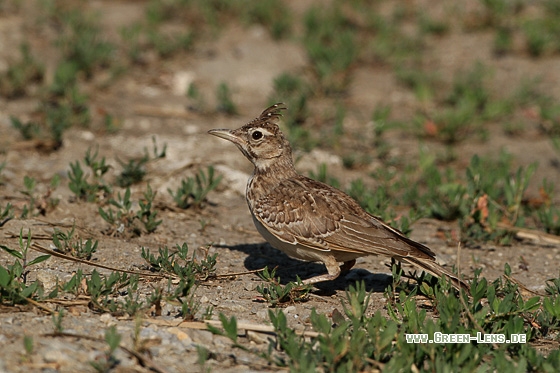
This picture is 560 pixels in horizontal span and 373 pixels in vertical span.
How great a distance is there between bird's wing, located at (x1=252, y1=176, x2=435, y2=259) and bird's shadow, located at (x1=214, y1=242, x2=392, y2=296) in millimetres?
431

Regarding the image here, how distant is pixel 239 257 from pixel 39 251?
5.57ft

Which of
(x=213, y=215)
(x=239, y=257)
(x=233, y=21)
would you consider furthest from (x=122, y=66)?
(x=239, y=257)

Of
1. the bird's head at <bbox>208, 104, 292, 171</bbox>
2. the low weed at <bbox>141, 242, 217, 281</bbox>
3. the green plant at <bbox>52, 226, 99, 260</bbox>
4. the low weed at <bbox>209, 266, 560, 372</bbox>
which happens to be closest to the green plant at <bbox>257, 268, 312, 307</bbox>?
the low weed at <bbox>209, 266, 560, 372</bbox>

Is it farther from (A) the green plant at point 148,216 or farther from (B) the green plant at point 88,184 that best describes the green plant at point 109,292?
(B) the green plant at point 88,184

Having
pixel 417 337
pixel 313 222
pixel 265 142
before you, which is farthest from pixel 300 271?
pixel 417 337

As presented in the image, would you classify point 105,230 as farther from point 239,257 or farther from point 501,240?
point 501,240

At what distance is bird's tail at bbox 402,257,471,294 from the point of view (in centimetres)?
565

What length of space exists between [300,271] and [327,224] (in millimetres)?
883

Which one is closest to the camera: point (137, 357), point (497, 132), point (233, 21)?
point (137, 357)

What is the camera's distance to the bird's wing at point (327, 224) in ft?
19.2

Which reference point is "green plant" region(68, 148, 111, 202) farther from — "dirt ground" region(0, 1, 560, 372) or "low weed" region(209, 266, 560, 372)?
"low weed" region(209, 266, 560, 372)

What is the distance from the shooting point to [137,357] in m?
4.65

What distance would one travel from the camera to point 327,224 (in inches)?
238

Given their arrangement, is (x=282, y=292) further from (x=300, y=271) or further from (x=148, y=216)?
(x=148, y=216)
